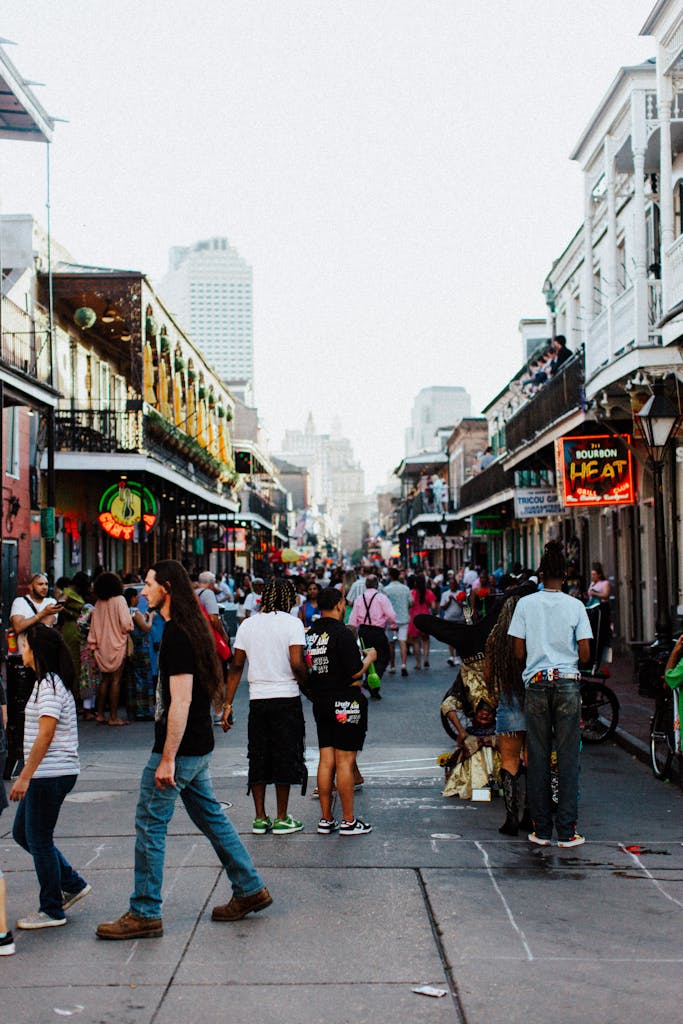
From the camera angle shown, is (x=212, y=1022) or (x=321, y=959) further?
(x=321, y=959)

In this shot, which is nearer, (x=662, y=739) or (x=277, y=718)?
(x=277, y=718)

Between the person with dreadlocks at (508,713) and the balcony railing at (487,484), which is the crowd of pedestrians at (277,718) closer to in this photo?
the person with dreadlocks at (508,713)

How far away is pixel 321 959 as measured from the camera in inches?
203

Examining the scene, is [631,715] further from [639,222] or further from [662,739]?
[639,222]

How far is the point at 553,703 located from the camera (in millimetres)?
7430

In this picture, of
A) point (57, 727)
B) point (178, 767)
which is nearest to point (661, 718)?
point (178, 767)

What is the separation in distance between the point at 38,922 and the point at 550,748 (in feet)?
10.9

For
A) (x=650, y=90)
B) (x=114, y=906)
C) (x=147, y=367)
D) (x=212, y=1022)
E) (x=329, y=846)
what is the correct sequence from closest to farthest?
1. (x=212, y=1022)
2. (x=114, y=906)
3. (x=329, y=846)
4. (x=650, y=90)
5. (x=147, y=367)

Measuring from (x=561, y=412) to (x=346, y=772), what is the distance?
14905 mm

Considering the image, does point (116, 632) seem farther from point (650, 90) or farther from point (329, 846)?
point (650, 90)

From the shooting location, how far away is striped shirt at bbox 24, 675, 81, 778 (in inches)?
221

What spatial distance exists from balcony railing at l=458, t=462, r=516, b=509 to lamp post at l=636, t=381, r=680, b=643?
58.4 ft

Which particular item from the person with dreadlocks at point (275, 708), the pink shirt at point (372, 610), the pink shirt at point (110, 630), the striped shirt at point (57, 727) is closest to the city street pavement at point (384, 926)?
the person with dreadlocks at point (275, 708)

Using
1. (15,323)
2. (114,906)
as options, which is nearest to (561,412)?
(15,323)
